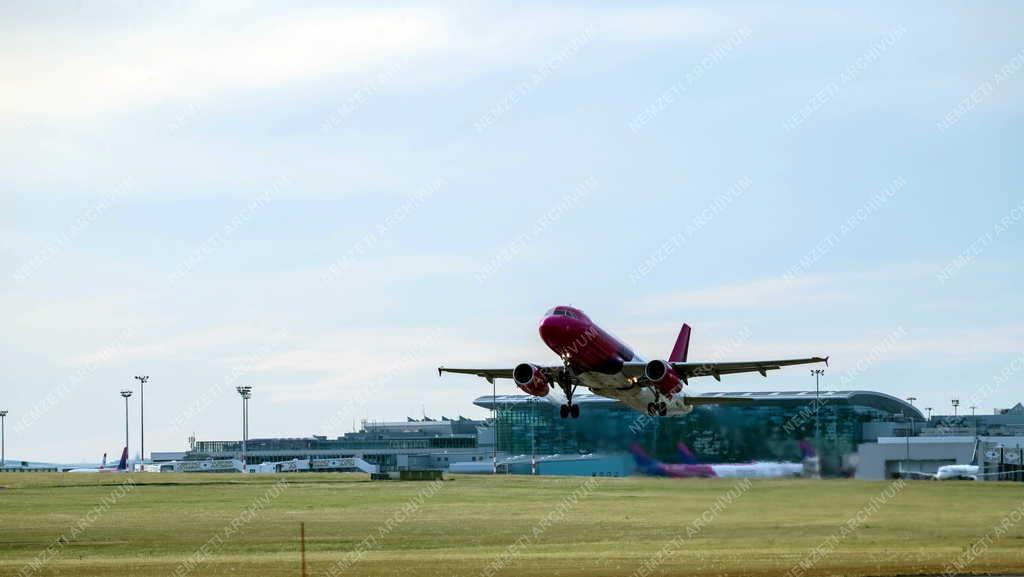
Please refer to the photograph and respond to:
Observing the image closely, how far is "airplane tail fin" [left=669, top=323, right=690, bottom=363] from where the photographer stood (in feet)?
280

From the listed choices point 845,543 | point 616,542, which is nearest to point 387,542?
point 616,542

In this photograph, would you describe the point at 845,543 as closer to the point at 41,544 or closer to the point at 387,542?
the point at 387,542

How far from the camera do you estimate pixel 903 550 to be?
53875 millimetres

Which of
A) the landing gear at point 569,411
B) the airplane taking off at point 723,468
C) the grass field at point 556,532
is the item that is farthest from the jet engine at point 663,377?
the airplane taking off at point 723,468

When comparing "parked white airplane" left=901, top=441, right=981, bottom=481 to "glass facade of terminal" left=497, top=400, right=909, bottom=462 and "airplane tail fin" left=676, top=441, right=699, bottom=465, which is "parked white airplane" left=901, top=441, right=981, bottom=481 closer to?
"glass facade of terminal" left=497, top=400, right=909, bottom=462

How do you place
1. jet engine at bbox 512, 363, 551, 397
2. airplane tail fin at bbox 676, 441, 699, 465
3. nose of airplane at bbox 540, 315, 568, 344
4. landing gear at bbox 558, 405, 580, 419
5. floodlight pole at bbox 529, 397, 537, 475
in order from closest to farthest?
nose of airplane at bbox 540, 315, 568, 344
jet engine at bbox 512, 363, 551, 397
landing gear at bbox 558, 405, 580, 419
airplane tail fin at bbox 676, 441, 699, 465
floodlight pole at bbox 529, 397, 537, 475

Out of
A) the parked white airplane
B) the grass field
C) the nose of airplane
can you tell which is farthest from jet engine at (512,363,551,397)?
the parked white airplane

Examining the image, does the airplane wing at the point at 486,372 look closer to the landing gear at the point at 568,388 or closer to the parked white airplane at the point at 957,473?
the landing gear at the point at 568,388

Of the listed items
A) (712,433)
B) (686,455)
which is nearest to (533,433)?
(686,455)

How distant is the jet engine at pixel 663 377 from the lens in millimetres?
64562

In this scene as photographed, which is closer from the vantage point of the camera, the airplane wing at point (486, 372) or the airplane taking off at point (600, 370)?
the airplane taking off at point (600, 370)

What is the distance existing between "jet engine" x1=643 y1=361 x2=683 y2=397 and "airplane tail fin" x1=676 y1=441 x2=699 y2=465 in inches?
762

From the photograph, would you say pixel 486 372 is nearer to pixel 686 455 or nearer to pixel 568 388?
pixel 568 388

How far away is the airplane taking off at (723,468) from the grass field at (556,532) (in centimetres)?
110
